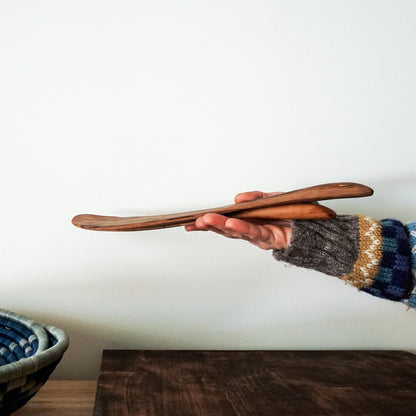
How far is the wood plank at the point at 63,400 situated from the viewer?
0.70 m

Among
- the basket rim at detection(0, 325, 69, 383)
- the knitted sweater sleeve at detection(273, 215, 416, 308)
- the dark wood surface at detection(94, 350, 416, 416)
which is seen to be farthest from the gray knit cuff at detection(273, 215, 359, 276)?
the basket rim at detection(0, 325, 69, 383)

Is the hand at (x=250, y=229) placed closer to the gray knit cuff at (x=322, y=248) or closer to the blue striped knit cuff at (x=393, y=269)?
the gray knit cuff at (x=322, y=248)

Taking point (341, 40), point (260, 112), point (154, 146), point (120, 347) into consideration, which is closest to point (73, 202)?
point (154, 146)

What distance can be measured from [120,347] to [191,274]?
201mm

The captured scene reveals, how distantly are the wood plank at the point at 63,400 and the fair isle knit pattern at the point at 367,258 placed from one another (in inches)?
18.7

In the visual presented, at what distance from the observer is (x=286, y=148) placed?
2.98ft

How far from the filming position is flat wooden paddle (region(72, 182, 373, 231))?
0.60m

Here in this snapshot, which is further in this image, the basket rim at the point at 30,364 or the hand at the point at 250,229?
the hand at the point at 250,229

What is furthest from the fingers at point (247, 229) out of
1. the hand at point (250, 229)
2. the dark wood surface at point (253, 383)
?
the dark wood surface at point (253, 383)

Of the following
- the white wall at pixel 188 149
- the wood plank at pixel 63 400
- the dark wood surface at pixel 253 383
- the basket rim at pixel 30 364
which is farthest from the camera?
the white wall at pixel 188 149

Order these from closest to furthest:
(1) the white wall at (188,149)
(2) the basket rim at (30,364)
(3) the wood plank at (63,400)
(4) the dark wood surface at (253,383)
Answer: (2) the basket rim at (30,364) → (4) the dark wood surface at (253,383) → (3) the wood plank at (63,400) → (1) the white wall at (188,149)

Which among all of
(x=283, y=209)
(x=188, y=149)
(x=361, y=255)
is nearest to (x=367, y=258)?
(x=361, y=255)

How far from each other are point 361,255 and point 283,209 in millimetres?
164

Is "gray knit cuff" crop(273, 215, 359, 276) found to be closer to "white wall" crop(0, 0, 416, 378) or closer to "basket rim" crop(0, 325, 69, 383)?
"white wall" crop(0, 0, 416, 378)
